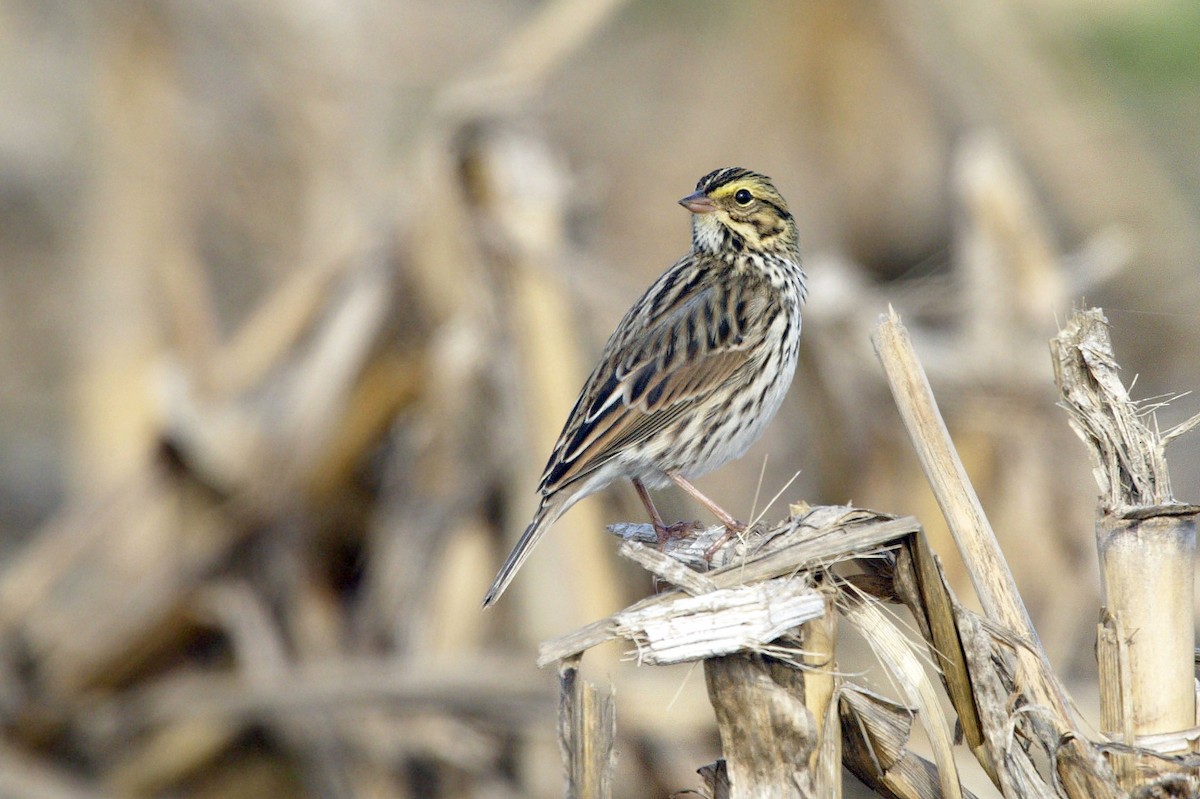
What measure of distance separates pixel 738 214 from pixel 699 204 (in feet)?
0.59

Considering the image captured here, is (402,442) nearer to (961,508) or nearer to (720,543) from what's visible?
(720,543)

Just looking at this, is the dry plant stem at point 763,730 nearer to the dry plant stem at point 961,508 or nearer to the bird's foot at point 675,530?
the dry plant stem at point 961,508

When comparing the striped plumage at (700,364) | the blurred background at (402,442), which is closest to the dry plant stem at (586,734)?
the striped plumage at (700,364)

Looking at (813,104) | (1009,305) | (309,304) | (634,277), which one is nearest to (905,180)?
(813,104)

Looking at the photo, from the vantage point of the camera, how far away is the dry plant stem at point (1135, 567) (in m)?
2.42

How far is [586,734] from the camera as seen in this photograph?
8.34 ft

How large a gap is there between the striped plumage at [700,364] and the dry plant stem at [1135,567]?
1.69m

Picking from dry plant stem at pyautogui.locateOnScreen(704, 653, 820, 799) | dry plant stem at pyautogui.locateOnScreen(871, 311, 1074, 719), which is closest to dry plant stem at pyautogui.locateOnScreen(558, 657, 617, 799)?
dry plant stem at pyautogui.locateOnScreen(704, 653, 820, 799)

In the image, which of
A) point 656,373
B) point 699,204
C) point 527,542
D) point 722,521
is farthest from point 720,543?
point 699,204

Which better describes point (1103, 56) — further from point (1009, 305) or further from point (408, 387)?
point (408, 387)

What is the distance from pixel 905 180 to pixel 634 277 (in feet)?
7.30

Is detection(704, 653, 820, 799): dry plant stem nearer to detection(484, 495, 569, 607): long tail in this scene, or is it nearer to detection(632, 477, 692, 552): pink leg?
detection(484, 495, 569, 607): long tail

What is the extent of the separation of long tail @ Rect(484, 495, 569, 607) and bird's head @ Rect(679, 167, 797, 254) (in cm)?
106

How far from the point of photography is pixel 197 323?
748 cm
